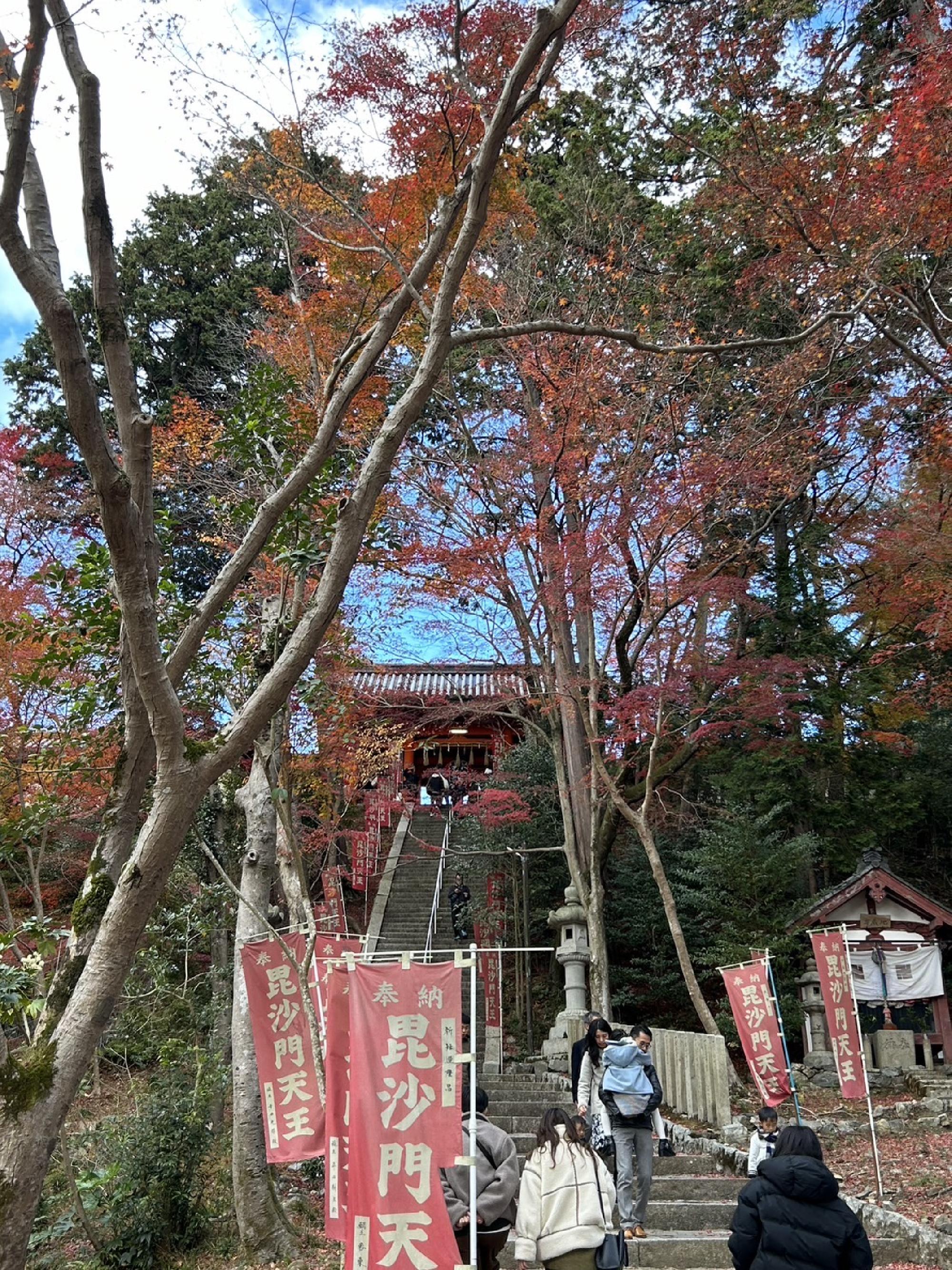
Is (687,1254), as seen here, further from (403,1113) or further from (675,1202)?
(403,1113)

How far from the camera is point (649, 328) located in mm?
14992

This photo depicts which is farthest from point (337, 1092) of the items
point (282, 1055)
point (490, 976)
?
point (490, 976)

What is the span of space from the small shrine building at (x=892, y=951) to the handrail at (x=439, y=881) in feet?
21.1

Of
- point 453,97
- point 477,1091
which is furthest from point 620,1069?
point 453,97

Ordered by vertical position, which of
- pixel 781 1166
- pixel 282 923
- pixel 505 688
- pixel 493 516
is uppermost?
pixel 493 516

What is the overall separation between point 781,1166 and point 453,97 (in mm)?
8441

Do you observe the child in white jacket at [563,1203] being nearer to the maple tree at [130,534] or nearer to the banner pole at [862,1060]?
the maple tree at [130,534]

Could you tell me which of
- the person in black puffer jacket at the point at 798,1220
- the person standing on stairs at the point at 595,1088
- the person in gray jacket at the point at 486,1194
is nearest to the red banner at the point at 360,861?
the person standing on stairs at the point at 595,1088

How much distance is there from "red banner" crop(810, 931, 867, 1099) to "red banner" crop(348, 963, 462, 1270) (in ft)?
15.5

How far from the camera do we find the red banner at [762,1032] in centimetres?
992

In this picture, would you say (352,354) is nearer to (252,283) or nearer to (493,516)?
(493,516)

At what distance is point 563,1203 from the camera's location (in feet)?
16.3

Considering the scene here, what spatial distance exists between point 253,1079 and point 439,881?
11.1 metres

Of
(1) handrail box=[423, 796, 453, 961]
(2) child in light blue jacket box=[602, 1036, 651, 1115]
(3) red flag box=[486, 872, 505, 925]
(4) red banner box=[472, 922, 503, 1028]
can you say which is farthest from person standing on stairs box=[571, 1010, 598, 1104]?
(3) red flag box=[486, 872, 505, 925]
